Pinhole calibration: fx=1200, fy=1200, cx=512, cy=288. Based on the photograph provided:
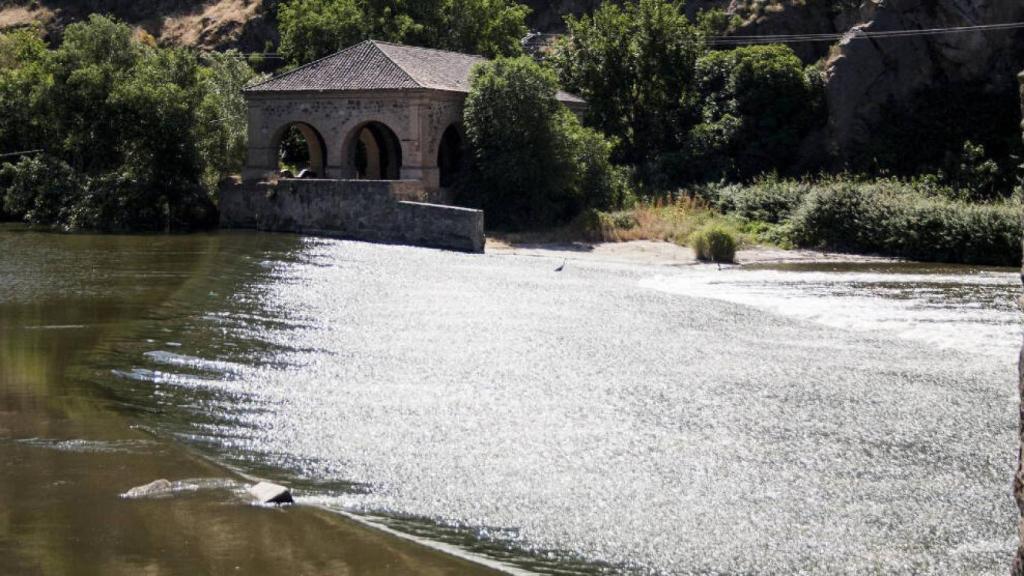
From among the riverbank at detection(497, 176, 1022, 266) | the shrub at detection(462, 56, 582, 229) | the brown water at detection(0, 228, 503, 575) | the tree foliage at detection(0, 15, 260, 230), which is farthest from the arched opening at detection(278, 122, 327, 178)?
the brown water at detection(0, 228, 503, 575)

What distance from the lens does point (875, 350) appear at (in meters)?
18.5

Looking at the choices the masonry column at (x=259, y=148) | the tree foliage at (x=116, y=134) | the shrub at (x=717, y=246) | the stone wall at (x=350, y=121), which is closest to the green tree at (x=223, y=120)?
the tree foliage at (x=116, y=134)

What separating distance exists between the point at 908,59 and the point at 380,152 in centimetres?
1977

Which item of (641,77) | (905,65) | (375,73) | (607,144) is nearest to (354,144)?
(375,73)

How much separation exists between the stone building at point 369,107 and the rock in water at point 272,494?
27325 millimetres

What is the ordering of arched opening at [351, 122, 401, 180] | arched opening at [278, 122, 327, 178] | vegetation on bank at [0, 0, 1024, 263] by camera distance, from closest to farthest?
1. vegetation on bank at [0, 0, 1024, 263]
2. arched opening at [278, 122, 327, 178]
3. arched opening at [351, 122, 401, 180]

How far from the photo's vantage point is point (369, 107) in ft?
129

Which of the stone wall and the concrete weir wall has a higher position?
the stone wall

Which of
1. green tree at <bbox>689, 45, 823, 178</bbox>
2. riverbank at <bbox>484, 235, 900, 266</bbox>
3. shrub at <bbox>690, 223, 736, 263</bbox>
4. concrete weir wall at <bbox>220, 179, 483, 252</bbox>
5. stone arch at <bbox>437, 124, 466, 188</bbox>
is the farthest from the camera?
green tree at <bbox>689, 45, 823, 178</bbox>

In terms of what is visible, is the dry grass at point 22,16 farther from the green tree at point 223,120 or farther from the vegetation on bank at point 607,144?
the green tree at point 223,120

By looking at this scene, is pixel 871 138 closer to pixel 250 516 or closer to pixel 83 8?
pixel 250 516

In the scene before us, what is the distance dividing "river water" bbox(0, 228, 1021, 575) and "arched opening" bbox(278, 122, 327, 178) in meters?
19.4

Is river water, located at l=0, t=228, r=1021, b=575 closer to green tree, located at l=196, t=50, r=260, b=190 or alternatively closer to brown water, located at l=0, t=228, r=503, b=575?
brown water, located at l=0, t=228, r=503, b=575

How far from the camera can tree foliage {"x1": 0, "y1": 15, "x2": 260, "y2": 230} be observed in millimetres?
38844
